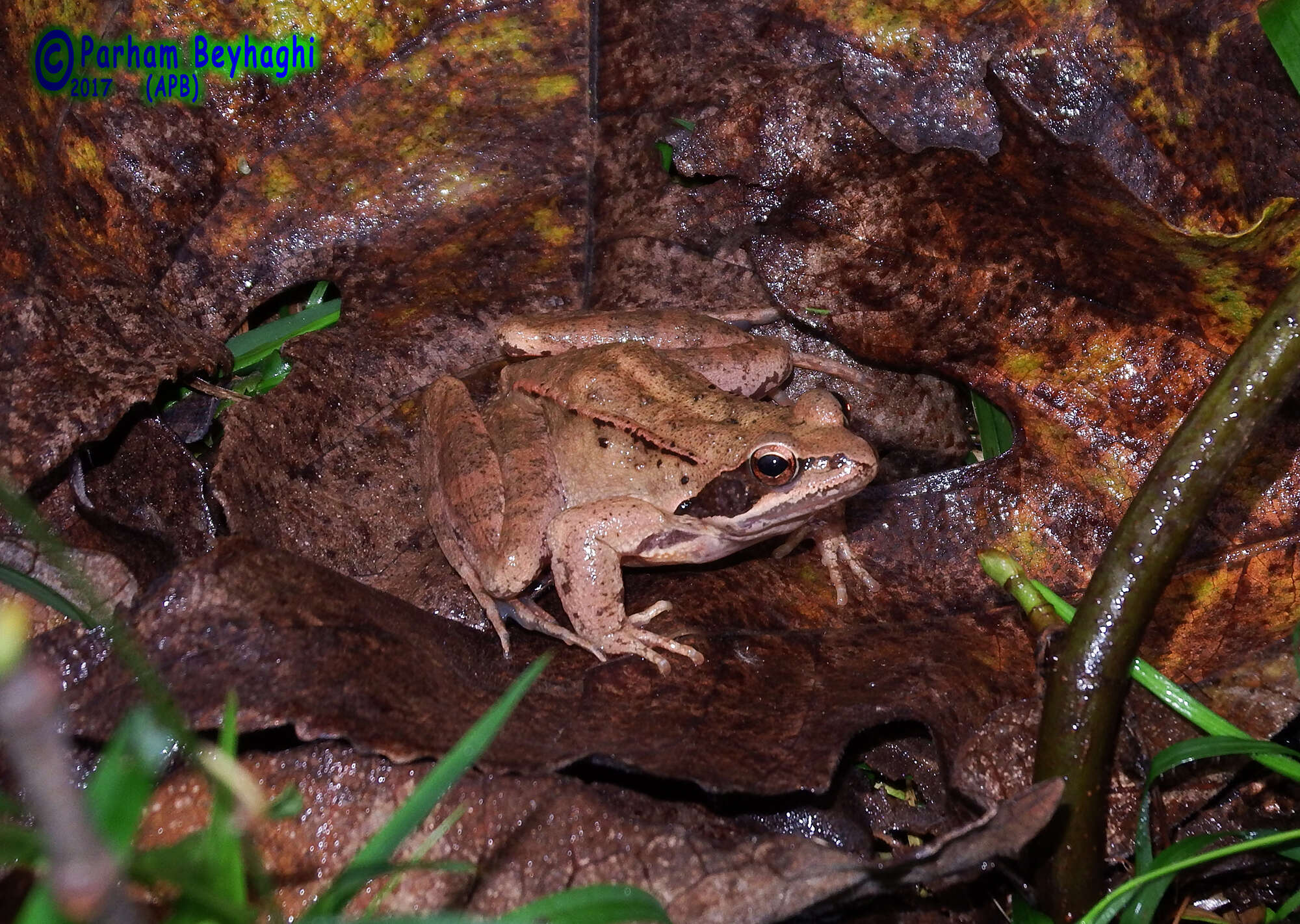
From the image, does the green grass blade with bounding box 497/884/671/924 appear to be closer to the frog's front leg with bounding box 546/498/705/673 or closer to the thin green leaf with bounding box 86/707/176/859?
the thin green leaf with bounding box 86/707/176/859

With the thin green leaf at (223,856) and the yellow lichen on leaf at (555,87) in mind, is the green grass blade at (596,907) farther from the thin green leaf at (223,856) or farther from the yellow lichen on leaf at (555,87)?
the yellow lichen on leaf at (555,87)

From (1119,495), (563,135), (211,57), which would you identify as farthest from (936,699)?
(211,57)

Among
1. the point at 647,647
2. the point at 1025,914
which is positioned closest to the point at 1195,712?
the point at 1025,914

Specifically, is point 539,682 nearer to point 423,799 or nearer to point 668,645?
point 668,645

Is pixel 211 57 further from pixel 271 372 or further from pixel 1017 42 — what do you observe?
pixel 1017 42

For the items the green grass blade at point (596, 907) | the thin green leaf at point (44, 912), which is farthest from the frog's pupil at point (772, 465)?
the thin green leaf at point (44, 912)

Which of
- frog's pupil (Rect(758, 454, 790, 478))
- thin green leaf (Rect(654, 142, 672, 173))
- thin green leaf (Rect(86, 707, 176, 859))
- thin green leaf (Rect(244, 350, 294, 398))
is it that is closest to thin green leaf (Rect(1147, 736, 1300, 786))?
frog's pupil (Rect(758, 454, 790, 478))
